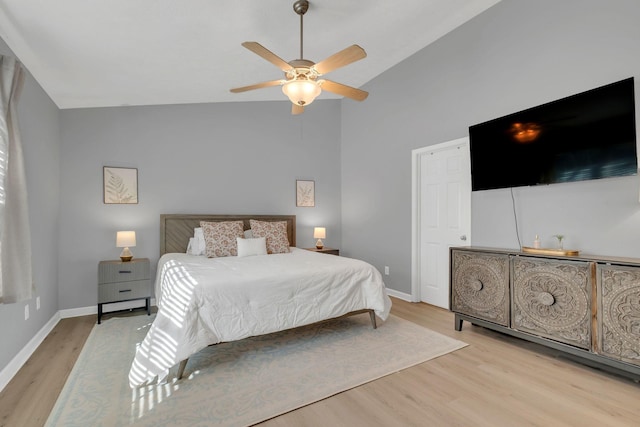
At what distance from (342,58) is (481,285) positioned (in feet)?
7.85

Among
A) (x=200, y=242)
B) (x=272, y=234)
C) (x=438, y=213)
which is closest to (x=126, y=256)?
(x=200, y=242)

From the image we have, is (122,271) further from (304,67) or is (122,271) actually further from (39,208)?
(304,67)

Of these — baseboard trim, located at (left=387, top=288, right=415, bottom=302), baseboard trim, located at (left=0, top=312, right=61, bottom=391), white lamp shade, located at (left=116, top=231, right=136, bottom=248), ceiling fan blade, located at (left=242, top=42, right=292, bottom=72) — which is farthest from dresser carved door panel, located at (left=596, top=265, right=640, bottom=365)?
white lamp shade, located at (left=116, top=231, right=136, bottom=248)

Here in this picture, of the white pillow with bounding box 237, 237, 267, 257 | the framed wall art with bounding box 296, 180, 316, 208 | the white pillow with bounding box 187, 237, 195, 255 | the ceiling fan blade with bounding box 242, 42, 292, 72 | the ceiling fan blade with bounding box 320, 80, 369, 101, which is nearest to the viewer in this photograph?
the ceiling fan blade with bounding box 242, 42, 292, 72

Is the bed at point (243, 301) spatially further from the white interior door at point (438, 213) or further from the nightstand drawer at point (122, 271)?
the white interior door at point (438, 213)

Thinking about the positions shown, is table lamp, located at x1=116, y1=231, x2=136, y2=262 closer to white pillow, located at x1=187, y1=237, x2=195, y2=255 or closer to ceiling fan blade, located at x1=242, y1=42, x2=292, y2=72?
white pillow, located at x1=187, y1=237, x2=195, y2=255

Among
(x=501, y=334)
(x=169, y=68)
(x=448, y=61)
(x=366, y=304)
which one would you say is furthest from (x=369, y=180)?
(x=169, y=68)

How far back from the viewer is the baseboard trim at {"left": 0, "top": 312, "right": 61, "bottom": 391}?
7.23ft

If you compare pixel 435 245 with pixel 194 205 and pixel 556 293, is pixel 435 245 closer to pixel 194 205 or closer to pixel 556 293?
pixel 556 293

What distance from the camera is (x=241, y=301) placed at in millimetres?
2473

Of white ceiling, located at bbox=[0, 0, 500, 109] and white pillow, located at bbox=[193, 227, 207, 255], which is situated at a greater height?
white ceiling, located at bbox=[0, 0, 500, 109]

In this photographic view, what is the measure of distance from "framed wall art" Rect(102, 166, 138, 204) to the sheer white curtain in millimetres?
1922

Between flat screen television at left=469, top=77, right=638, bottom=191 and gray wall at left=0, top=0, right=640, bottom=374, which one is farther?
gray wall at left=0, top=0, right=640, bottom=374

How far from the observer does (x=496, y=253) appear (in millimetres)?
2879
